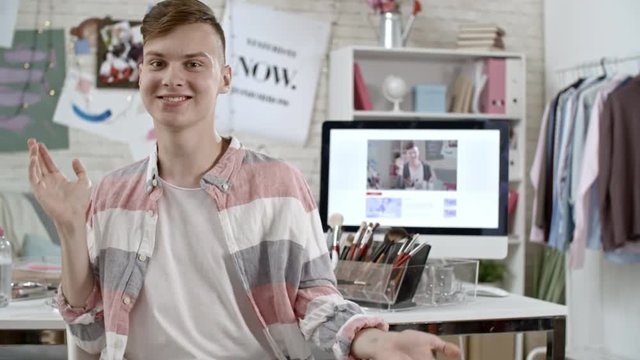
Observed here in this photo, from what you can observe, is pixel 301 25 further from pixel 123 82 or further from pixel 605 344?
pixel 605 344

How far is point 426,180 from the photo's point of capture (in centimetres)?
293

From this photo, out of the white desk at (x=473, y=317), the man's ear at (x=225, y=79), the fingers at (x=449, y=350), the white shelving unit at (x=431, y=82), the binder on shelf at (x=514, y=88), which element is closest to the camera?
the fingers at (x=449, y=350)

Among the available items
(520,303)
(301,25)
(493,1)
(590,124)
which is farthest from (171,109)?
(493,1)

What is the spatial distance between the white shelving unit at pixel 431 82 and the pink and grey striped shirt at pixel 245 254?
361 centimetres

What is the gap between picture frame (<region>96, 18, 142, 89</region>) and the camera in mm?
5191

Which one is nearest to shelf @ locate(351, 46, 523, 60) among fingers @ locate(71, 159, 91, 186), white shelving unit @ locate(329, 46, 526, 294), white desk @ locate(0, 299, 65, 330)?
white shelving unit @ locate(329, 46, 526, 294)

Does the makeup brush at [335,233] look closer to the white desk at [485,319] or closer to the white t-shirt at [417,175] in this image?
the white desk at [485,319]

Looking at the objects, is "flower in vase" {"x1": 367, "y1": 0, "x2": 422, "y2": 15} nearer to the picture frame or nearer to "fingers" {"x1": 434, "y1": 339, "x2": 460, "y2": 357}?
the picture frame

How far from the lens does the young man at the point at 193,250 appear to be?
62.8 inches

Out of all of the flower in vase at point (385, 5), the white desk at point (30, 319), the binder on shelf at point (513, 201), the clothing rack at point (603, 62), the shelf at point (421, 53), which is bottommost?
the white desk at point (30, 319)

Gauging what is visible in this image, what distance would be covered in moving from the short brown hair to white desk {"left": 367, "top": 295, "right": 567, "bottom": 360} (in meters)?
1.03

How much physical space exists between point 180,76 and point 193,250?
0.30 m

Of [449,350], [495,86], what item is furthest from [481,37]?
[449,350]

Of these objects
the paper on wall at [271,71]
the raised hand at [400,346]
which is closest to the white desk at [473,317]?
the raised hand at [400,346]
